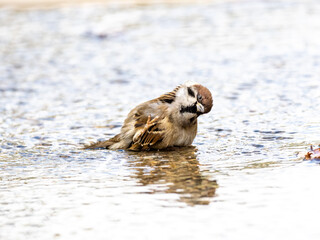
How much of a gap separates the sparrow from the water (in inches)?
5.2

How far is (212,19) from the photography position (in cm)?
1658

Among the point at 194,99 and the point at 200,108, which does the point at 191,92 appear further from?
the point at 200,108

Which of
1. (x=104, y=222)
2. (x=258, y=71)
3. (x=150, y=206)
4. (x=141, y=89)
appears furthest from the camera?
(x=258, y=71)

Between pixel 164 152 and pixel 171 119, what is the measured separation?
328 millimetres

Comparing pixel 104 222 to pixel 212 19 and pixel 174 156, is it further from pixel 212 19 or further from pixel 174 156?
pixel 212 19

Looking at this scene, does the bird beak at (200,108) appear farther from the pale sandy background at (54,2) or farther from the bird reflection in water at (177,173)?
the pale sandy background at (54,2)

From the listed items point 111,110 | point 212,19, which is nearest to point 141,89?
point 111,110

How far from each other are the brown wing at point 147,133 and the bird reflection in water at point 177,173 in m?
0.09

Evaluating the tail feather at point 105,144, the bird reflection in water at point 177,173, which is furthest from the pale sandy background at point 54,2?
the bird reflection in water at point 177,173

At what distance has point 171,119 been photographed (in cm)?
594

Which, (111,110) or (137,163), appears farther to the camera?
(111,110)

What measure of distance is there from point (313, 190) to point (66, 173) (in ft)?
6.72

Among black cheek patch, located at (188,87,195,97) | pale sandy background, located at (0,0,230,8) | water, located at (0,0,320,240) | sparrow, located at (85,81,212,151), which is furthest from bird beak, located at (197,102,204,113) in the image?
pale sandy background, located at (0,0,230,8)

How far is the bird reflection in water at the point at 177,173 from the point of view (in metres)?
4.46
